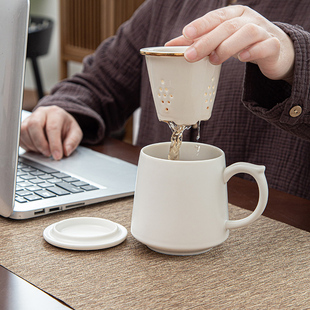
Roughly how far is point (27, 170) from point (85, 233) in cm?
28

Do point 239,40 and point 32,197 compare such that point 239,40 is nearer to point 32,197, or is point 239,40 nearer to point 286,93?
point 286,93

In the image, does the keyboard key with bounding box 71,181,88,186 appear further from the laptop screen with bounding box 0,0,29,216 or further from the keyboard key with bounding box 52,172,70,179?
the laptop screen with bounding box 0,0,29,216

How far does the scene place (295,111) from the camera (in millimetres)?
718

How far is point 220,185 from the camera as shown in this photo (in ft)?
1.83

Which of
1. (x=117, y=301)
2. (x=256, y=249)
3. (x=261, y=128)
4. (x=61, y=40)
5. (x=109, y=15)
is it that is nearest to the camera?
(x=117, y=301)

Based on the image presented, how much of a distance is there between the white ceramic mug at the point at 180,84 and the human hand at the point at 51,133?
435 mm

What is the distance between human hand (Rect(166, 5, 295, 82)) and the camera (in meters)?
0.55

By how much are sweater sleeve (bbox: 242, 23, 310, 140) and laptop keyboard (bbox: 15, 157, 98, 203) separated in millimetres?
274

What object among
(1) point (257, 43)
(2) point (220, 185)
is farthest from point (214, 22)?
(2) point (220, 185)

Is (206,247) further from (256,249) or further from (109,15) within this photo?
(109,15)

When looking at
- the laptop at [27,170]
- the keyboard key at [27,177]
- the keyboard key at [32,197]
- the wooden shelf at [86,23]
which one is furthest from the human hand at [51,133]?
the wooden shelf at [86,23]

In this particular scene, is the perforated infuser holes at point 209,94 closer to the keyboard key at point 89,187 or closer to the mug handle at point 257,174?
the mug handle at point 257,174

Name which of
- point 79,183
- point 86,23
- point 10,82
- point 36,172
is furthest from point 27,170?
point 86,23

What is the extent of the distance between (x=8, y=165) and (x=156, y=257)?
22 cm
